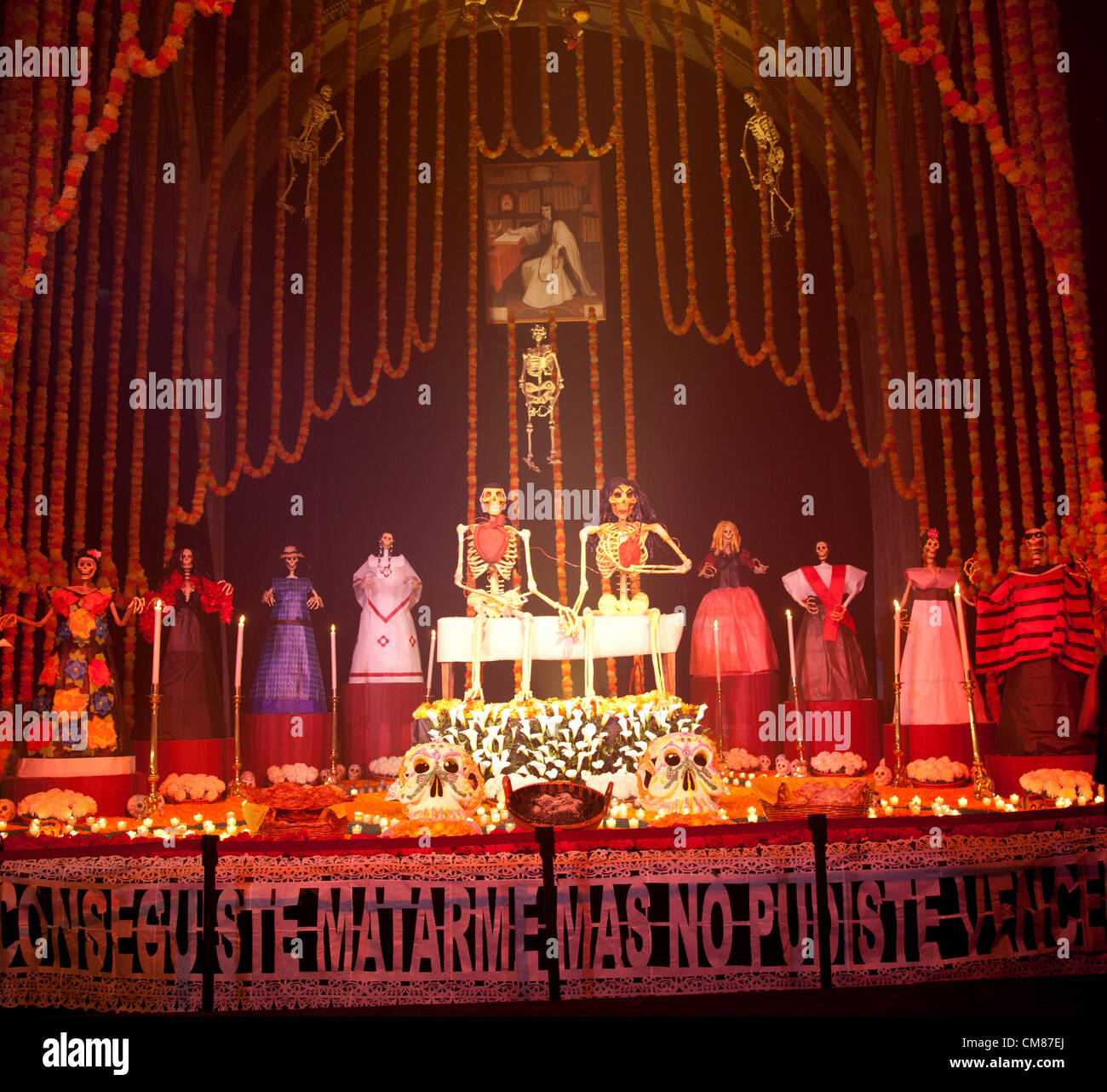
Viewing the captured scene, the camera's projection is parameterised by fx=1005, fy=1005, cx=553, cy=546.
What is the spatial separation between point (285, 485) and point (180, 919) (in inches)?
269

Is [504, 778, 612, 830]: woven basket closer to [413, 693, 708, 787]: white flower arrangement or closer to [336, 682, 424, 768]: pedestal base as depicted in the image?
[413, 693, 708, 787]: white flower arrangement

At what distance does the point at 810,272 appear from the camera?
1070cm

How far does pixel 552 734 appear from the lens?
6477 millimetres

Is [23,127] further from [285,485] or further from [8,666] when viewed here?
[285,485]

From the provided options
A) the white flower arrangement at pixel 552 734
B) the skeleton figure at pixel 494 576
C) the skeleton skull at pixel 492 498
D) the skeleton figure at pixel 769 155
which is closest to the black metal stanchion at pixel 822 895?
the white flower arrangement at pixel 552 734

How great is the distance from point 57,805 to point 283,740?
7.92 feet

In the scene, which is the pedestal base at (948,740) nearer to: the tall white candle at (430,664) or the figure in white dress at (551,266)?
the tall white candle at (430,664)

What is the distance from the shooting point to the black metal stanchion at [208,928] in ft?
12.2

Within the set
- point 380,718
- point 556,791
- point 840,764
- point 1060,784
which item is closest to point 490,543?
point 380,718

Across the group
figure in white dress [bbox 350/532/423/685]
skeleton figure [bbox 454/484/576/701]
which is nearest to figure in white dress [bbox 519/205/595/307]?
skeleton figure [bbox 454/484/576/701]

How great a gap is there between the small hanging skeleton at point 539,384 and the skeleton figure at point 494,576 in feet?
4.73

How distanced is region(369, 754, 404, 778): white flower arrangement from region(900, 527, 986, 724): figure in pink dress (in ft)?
14.0
